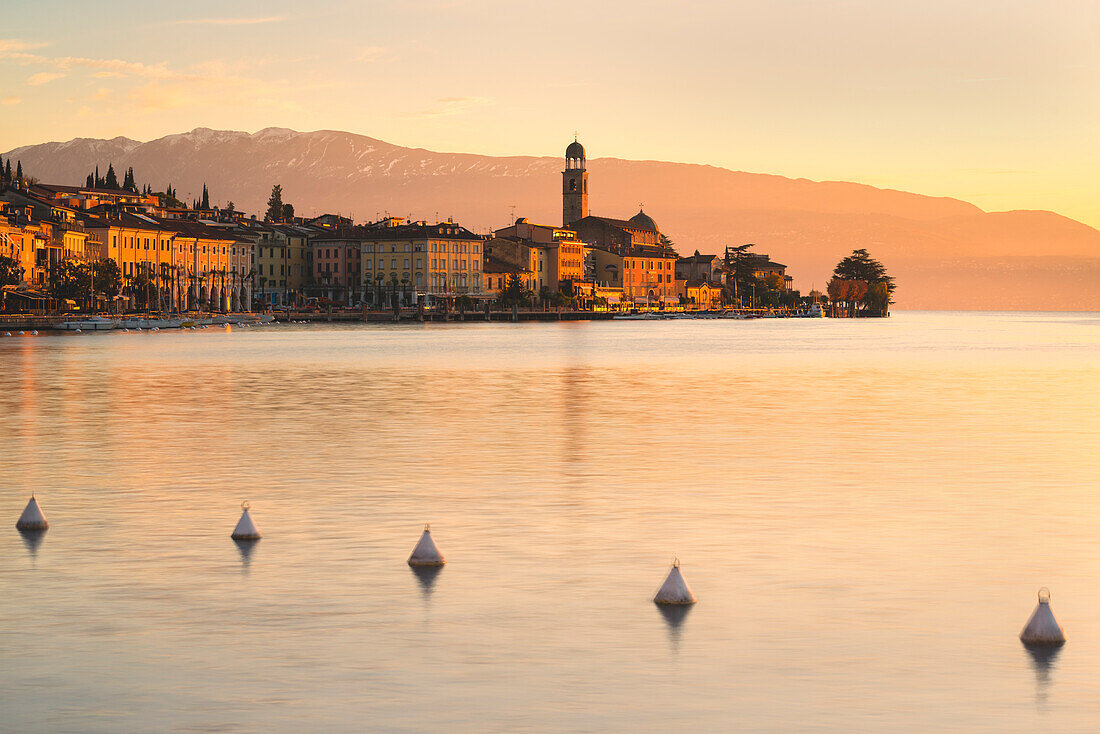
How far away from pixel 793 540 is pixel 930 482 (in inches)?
282

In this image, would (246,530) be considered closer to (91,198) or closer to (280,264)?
(91,198)

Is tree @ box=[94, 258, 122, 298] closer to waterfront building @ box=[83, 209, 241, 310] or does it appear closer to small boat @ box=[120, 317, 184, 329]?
small boat @ box=[120, 317, 184, 329]

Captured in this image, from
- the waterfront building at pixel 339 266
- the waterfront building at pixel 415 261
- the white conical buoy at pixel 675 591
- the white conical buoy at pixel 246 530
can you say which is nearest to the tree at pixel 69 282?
the waterfront building at pixel 415 261

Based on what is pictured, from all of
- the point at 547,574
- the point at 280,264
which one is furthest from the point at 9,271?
the point at 547,574

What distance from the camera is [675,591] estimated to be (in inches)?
532

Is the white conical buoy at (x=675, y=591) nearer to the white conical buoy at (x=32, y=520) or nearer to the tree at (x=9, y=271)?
the white conical buoy at (x=32, y=520)

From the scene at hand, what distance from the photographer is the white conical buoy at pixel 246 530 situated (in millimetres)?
17266

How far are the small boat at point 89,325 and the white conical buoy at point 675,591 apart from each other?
11916cm

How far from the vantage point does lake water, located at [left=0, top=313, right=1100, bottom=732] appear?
10.3m

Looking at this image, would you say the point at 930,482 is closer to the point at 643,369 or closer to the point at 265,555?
the point at 265,555

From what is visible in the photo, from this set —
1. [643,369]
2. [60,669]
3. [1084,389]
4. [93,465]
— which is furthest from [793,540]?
[643,369]

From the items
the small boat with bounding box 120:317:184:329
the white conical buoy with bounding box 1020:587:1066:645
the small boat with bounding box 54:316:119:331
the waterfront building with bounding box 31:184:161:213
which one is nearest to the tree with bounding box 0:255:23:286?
the small boat with bounding box 54:316:119:331

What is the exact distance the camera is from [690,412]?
133ft

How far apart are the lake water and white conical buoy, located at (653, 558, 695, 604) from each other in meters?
0.24
